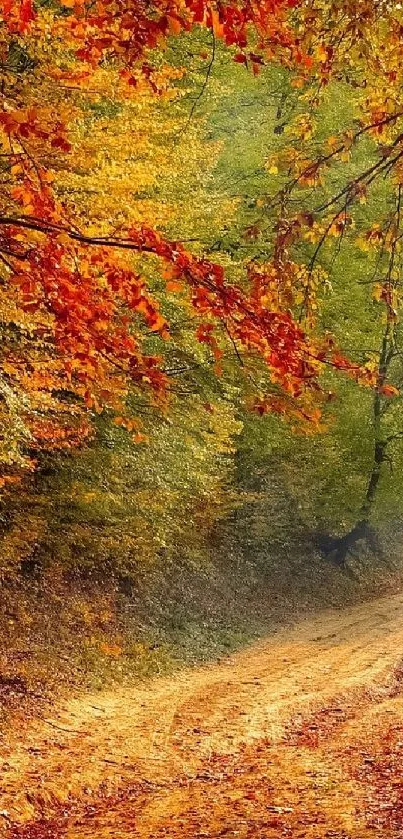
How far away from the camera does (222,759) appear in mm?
8891

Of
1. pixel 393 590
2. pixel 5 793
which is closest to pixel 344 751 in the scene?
pixel 5 793

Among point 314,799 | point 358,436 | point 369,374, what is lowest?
point 314,799

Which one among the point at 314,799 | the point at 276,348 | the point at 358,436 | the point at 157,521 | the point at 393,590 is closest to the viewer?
the point at 276,348

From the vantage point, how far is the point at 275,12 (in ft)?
12.3

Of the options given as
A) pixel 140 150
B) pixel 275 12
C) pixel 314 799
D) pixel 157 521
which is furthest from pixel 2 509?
pixel 275 12

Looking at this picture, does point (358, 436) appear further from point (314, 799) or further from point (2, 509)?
point (314, 799)

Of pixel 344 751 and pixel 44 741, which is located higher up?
pixel 44 741

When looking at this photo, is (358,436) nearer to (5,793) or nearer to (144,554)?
(144,554)

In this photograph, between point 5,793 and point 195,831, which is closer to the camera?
point 195,831

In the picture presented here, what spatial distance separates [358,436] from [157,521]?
754 centimetres

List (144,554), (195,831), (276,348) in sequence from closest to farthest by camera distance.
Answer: (276,348) < (195,831) < (144,554)

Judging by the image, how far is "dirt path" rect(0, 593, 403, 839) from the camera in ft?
22.4

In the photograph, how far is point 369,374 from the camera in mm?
4871

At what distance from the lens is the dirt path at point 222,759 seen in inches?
268
